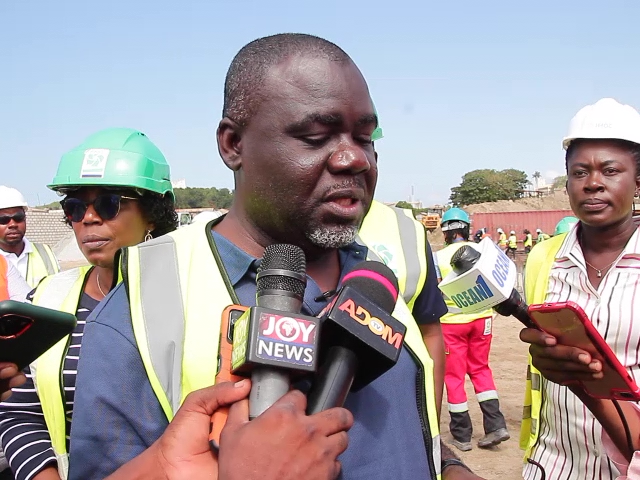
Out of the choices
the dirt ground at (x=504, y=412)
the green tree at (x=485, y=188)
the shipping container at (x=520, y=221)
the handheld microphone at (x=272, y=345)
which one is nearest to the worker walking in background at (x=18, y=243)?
the dirt ground at (x=504, y=412)

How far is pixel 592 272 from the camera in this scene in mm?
2916

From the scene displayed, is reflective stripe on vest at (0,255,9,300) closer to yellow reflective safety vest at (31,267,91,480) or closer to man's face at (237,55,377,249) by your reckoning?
yellow reflective safety vest at (31,267,91,480)

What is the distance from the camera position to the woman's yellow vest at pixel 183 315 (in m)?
1.36

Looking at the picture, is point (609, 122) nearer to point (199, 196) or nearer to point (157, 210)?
point (157, 210)

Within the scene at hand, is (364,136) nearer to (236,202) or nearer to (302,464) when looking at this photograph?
(236,202)

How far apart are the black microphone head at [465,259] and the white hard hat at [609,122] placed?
150cm

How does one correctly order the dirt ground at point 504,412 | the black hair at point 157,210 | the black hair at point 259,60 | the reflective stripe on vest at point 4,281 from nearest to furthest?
the black hair at point 259,60 < the black hair at point 157,210 < the reflective stripe on vest at point 4,281 < the dirt ground at point 504,412

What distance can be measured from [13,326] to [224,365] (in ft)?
2.31

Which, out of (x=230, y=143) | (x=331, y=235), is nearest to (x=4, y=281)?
(x=230, y=143)

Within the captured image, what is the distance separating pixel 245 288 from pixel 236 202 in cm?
29

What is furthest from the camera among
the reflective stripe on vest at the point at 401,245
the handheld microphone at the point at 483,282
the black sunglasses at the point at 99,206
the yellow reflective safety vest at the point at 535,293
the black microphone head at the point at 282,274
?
the yellow reflective safety vest at the point at 535,293

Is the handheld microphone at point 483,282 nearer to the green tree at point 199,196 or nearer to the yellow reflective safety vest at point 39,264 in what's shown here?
the yellow reflective safety vest at point 39,264

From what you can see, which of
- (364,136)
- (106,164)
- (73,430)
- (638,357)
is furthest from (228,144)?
(638,357)

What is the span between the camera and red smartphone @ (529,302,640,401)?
6.10 ft
